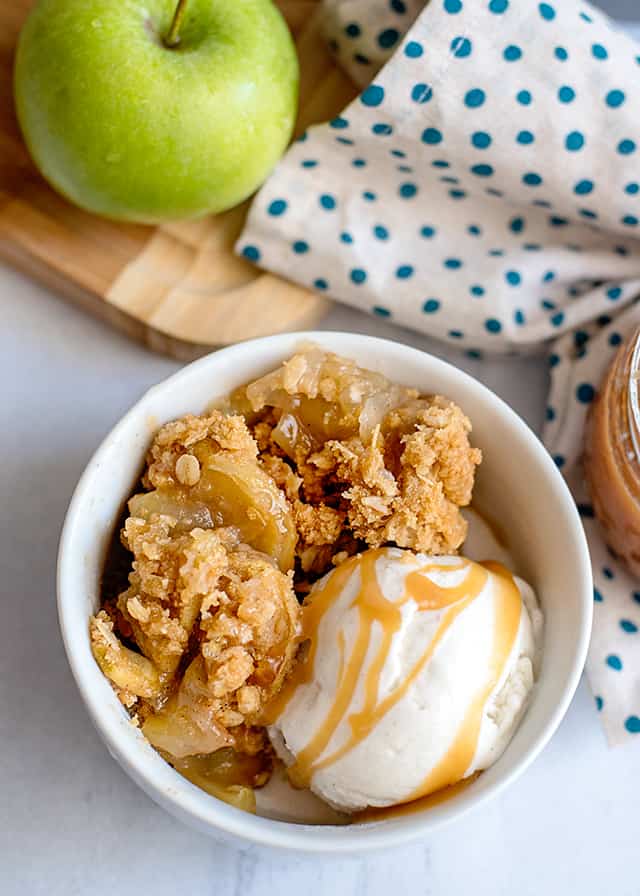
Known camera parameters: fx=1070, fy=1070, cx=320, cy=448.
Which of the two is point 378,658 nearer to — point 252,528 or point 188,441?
point 252,528

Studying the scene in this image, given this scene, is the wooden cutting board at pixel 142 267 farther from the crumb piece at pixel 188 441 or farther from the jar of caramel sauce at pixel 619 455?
the jar of caramel sauce at pixel 619 455

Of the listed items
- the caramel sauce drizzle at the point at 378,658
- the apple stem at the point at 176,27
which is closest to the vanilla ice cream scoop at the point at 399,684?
the caramel sauce drizzle at the point at 378,658

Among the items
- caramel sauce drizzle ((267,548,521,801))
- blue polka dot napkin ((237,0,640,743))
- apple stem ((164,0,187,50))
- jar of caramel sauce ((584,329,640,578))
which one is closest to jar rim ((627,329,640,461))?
jar of caramel sauce ((584,329,640,578))

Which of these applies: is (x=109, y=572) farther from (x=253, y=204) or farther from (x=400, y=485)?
(x=253, y=204)

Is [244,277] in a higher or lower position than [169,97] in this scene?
lower

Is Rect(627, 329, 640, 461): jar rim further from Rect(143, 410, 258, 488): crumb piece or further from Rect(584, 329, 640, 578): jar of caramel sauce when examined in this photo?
Rect(143, 410, 258, 488): crumb piece

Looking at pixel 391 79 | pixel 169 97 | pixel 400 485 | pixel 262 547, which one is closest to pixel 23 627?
pixel 262 547

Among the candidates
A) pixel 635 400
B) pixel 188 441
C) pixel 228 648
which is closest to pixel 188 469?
pixel 188 441
